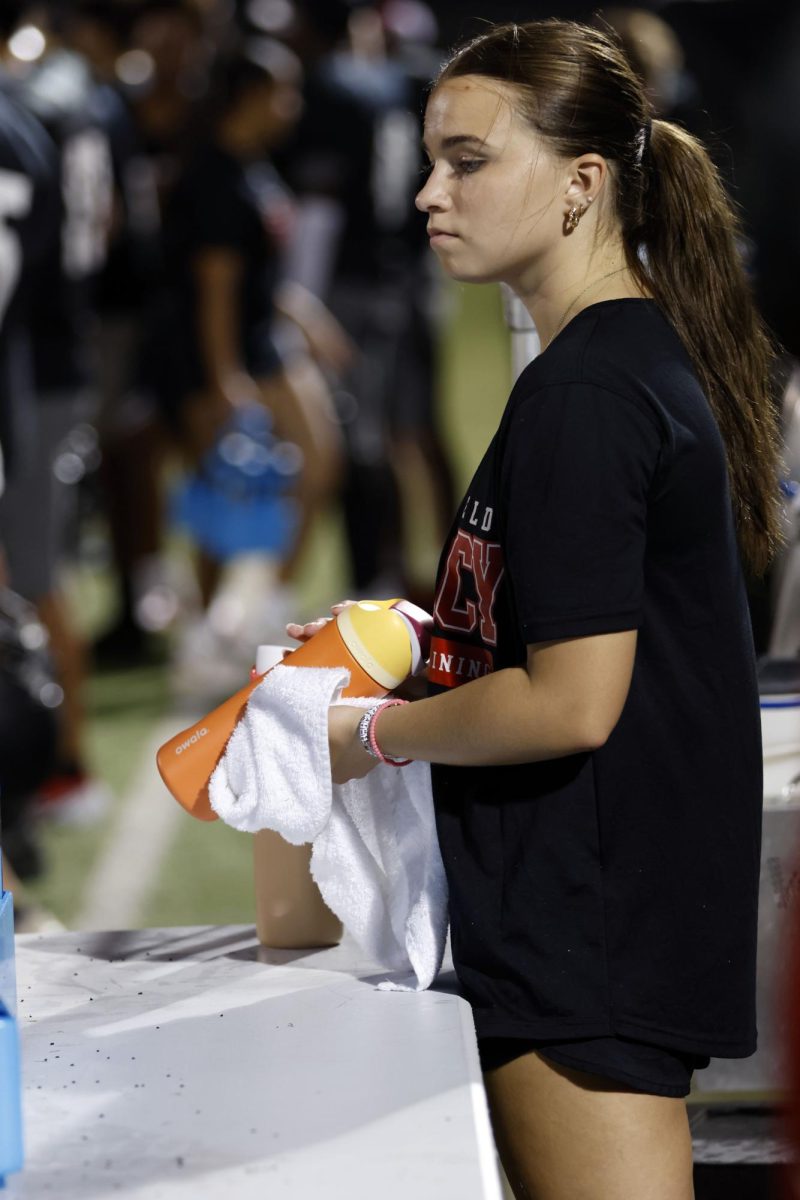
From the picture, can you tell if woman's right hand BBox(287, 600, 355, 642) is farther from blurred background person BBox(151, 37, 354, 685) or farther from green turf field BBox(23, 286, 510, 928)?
blurred background person BBox(151, 37, 354, 685)

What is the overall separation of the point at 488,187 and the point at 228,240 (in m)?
4.81

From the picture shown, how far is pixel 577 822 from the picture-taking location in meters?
1.66

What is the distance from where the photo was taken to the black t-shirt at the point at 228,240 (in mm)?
6266

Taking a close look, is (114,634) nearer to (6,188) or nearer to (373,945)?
(6,188)

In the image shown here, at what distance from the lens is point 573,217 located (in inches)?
65.2

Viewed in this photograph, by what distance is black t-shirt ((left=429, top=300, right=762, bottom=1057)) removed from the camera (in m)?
1.56

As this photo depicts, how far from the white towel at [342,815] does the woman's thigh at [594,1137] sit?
0.54 feet

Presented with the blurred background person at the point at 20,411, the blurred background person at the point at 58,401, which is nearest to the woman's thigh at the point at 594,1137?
the blurred background person at the point at 20,411

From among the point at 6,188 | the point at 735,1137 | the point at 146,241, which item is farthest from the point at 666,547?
the point at 146,241

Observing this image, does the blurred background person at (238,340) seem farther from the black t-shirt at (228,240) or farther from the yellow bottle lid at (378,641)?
the yellow bottle lid at (378,641)

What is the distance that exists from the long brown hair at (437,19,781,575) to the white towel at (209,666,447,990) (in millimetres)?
457

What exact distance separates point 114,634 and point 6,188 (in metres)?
3.17

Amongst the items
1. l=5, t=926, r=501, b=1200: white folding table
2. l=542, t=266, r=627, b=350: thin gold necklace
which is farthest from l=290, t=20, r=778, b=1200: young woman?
l=5, t=926, r=501, b=1200: white folding table

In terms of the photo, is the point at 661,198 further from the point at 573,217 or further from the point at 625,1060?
the point at 625,1060
